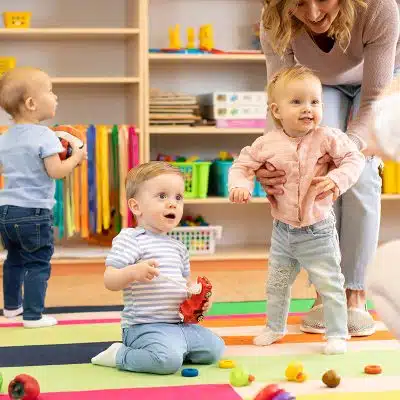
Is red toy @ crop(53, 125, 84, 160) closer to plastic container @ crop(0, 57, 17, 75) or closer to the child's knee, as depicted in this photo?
the child's knee

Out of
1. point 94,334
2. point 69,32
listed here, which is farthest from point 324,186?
point 69,32

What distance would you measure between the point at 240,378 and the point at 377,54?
93cm

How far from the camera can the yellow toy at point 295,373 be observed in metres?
1.83

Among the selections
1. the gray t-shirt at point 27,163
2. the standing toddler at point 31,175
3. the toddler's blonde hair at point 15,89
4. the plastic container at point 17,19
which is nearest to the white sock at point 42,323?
the standing toddler at point 31,175

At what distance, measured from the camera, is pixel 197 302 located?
77.9 inches

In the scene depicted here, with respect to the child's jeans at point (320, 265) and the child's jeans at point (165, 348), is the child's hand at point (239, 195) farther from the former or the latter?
the child's jeans at point (165, 348)

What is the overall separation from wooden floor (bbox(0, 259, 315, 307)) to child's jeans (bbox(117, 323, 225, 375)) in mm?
929

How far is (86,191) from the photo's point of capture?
3.34 m

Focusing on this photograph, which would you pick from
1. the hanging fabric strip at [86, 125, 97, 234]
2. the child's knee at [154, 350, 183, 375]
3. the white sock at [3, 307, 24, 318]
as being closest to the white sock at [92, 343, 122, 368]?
the child's knee at [154, 350, 183, 375]

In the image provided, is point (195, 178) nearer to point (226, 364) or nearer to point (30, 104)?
point (30, 104)

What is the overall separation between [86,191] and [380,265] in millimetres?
2278

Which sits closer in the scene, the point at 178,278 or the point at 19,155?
the point at 178,278

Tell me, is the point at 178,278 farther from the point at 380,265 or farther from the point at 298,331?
the point at 380,265

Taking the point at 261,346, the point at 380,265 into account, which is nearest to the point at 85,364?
the point at 261,346
